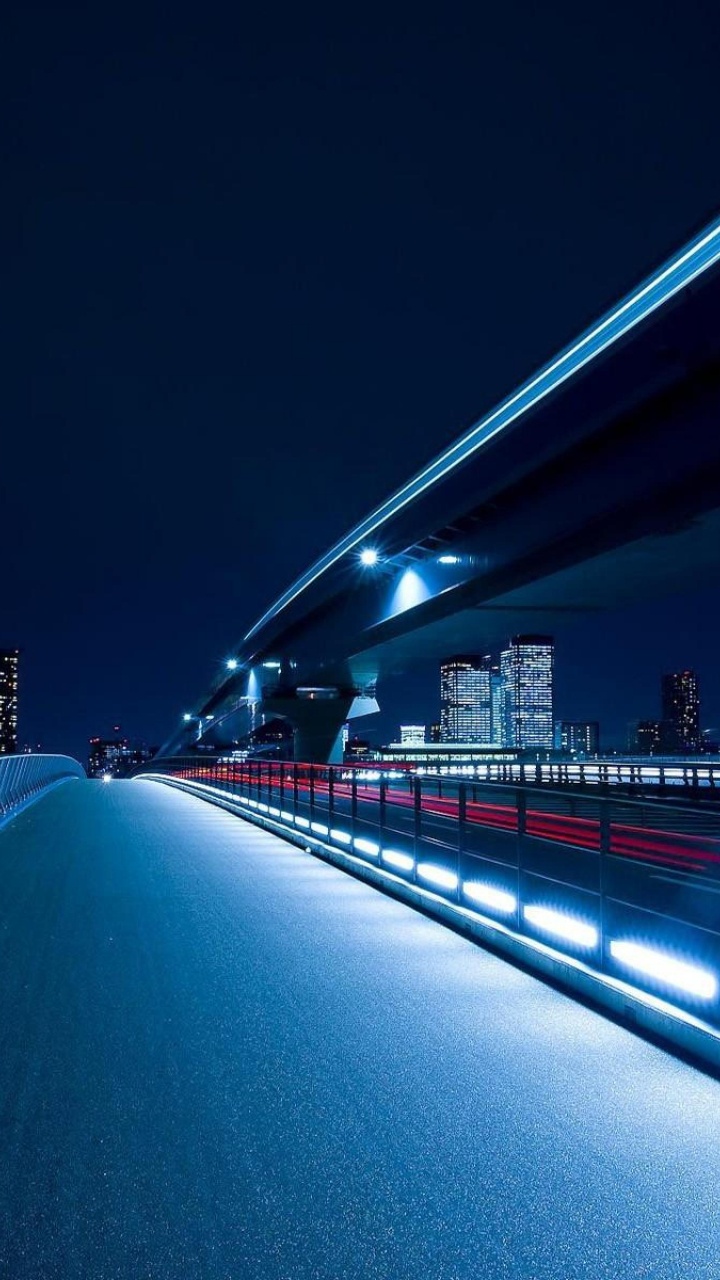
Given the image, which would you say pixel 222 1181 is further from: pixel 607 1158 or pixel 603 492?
pixel 603 492

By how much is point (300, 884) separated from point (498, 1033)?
7.17m

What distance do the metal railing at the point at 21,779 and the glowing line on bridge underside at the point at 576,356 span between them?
10.9 meters

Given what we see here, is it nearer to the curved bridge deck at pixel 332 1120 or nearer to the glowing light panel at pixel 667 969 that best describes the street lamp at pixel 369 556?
the curved bridge deck at pixel 332 1120

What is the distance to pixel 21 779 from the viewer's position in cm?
2941

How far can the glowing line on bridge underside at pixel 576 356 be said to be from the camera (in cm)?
1526

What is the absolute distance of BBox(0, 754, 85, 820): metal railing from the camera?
2427 cm

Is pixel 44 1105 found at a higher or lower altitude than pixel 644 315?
lower

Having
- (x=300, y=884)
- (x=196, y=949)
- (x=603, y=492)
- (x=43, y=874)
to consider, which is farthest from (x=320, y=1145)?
(x=603, y=492)

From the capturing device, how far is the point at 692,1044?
239 inches

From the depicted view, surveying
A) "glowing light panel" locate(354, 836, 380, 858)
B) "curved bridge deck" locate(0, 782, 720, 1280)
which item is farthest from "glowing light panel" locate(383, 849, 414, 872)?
"curved bridge deck" locate(0, 782, 720, 1280)

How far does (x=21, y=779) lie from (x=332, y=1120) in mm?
25852

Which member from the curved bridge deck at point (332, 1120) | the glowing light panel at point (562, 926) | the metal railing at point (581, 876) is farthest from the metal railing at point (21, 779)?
the glowing light panel at point (562, 926)

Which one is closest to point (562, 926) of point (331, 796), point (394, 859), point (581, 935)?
point (581, 935)

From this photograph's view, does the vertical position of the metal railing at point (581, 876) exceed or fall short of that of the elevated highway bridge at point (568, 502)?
it falls short
